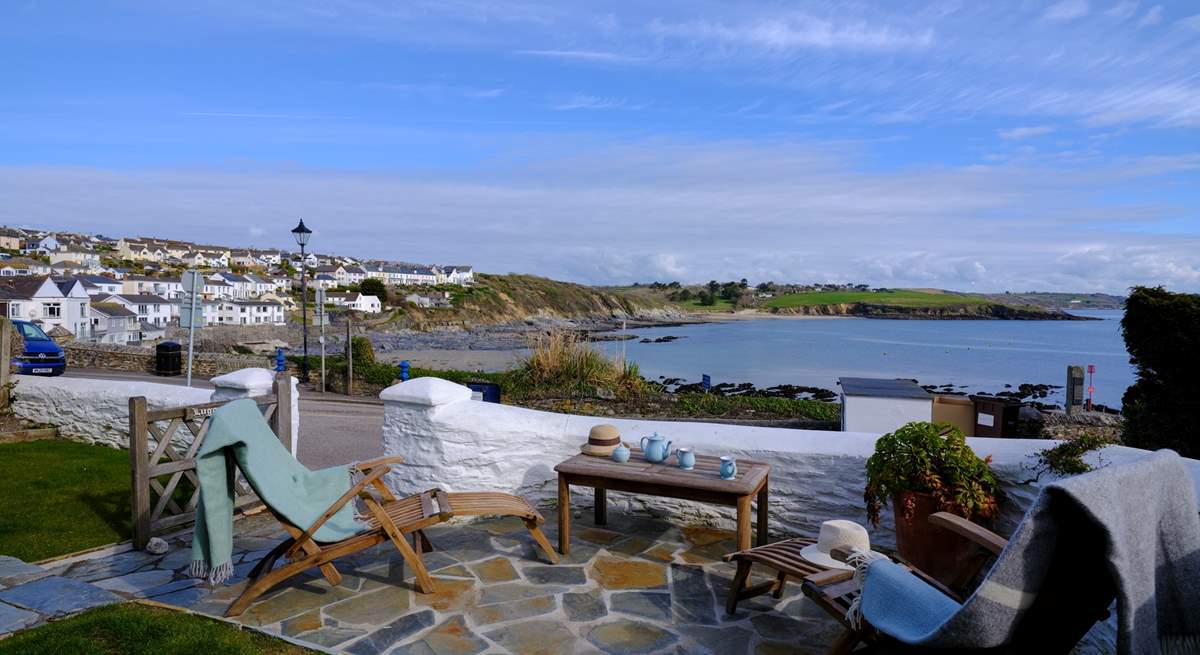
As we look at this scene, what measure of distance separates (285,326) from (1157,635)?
60.0 m

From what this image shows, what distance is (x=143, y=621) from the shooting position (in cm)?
307

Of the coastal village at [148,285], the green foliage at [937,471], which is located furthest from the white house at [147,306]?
the green foliage at [937,471]

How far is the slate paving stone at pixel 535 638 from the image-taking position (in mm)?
3010

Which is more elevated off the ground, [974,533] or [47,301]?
[47,301]

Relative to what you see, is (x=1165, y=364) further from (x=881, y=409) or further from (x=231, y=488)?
(x=231, y=488)

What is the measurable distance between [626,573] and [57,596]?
285 centimetres

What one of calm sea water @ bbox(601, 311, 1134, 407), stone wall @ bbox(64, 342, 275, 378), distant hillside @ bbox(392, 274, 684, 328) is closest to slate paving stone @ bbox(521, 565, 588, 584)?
stone wall @ bbox(64, 342, 275, 378)

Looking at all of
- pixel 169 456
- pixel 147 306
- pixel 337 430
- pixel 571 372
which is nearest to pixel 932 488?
pixel 169 456

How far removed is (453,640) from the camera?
3.07 metres

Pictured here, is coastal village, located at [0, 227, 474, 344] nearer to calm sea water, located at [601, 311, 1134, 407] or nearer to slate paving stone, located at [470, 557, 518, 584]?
slate paving stone, located at [470, 557, 518, 584]

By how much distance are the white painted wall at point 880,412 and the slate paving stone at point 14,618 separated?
7631 millimetres

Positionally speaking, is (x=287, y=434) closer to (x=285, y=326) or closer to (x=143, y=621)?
(x=143, y=621)

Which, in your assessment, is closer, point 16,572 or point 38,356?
point 16,572

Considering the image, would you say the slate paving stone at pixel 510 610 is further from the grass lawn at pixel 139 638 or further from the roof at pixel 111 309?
the roof at pixel 111 309
